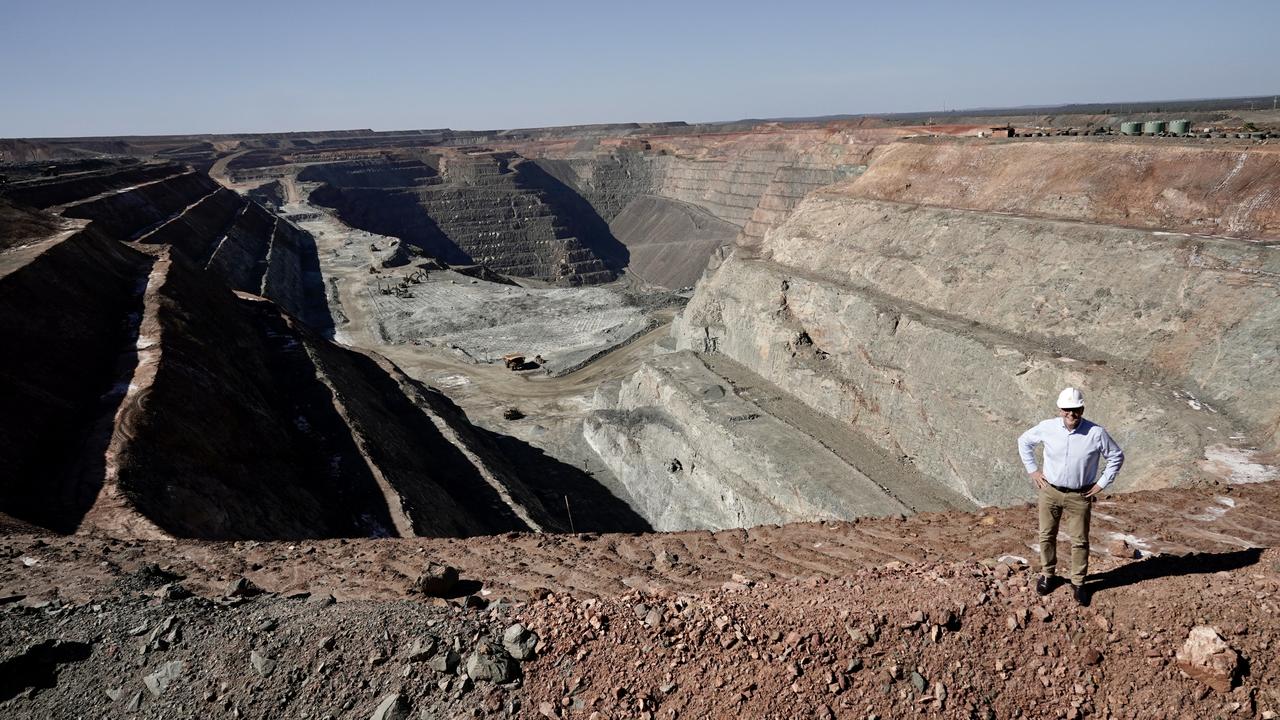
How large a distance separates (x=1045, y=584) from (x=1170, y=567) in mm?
1279

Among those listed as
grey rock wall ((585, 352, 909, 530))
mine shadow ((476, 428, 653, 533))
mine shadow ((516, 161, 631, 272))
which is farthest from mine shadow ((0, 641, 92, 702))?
mine shadow ((516, 161, 631, 272))

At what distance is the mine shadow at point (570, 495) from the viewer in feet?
64.3

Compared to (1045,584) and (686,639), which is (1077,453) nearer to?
(1045,584)

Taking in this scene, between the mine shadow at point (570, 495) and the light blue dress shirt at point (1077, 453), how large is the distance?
13276 millimetres

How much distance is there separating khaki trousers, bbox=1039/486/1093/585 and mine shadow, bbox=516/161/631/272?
6753cm

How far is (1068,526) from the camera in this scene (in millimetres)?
5500

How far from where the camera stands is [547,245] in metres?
72.0

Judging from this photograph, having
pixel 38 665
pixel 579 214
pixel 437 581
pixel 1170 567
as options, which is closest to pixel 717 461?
pixel 437 581

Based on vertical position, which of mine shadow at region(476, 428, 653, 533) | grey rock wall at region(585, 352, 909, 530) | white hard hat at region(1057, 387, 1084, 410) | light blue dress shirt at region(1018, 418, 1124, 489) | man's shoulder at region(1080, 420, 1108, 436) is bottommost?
mine shadow at region(476, 428, 653, 533)

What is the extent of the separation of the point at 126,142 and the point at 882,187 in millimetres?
127842

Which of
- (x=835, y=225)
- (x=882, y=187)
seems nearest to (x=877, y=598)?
(x=835, y=225)

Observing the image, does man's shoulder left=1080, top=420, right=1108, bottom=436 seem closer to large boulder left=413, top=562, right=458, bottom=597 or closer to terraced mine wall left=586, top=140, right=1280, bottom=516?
large boulder left=413, top=562, right=458, bottom=597

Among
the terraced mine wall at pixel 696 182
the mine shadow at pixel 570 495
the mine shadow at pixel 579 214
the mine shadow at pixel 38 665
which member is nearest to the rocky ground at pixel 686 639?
the mine shadow at pixel 38 665

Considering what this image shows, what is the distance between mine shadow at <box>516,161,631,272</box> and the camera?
76.4 meters
